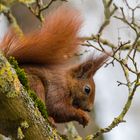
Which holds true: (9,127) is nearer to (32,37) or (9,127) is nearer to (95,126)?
(32,37)

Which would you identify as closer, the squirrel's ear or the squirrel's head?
the squirrel's head

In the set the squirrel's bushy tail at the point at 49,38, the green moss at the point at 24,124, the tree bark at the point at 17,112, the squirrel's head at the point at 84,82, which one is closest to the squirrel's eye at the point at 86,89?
the squirrel's head at the point at 84,82

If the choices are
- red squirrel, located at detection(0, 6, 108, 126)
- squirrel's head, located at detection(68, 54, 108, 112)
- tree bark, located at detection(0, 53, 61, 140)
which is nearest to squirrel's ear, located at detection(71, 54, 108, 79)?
squirrel's head, located at detection(68, 54, 108, 112)

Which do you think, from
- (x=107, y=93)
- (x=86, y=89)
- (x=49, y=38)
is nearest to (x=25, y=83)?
(x=49, y=38)

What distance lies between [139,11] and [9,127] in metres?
1.67

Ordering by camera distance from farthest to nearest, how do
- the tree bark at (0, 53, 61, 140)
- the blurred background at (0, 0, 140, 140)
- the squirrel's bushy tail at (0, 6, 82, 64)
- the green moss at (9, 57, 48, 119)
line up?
the blurred background at (0, 0, 140, 140) → the squirrel's bushy tail at (0, 6, 82, 64) → the green moss at (9, 57, 48, 119) → the tree bark at (0, 53, 61, 140)

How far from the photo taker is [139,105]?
785cm

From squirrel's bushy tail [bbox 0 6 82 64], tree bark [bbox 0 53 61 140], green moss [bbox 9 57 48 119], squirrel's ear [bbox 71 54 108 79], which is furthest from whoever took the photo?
squirrel's ear [bbox 71 54 108 79]

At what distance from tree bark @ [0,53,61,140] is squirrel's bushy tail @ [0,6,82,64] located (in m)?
0.64

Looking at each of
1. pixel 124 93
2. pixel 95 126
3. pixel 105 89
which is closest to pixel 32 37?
pixel 95 126

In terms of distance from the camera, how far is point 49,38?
321cm

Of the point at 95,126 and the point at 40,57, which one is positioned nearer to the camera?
the point at 40,57

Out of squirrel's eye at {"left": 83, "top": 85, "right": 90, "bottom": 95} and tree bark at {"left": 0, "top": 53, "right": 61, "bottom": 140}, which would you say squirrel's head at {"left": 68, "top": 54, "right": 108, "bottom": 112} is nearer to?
squirrel's eye at {"left": 83, "top": 85, "right": 90, "bottom": 95}

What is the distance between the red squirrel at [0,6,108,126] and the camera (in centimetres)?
317
